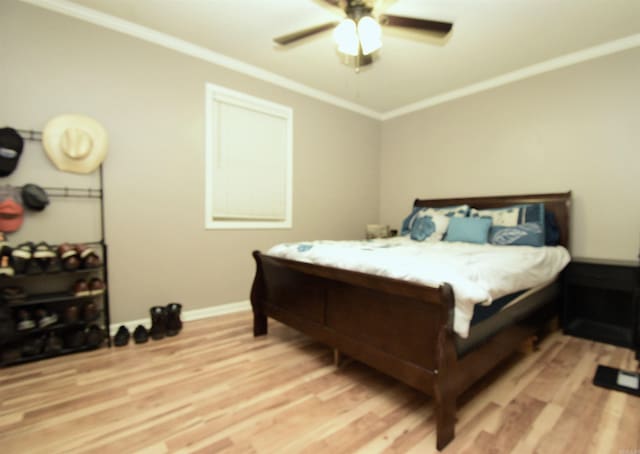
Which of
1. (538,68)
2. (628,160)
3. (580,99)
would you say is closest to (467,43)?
(538,68)

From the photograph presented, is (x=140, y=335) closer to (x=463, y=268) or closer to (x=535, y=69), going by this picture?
(x=463, y=268)

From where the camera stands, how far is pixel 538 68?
9.96 ft

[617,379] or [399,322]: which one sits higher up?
[399,322]

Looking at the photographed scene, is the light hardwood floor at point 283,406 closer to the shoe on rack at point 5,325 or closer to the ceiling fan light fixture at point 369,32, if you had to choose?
the shoe on rack at point 5,325

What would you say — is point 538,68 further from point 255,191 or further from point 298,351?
point 298,351

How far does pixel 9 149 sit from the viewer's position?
1.99m

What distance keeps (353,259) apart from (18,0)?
291cm

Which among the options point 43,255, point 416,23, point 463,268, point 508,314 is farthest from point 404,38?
point 43,255

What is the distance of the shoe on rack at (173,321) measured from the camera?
2.51m

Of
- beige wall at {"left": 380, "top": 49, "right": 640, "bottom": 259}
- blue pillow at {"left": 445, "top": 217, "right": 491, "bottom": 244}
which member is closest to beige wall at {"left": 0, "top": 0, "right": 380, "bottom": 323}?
blue pillow at {"left": 445, "top": 217, "right": 491, "bottom": 244}

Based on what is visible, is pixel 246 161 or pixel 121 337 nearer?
pixel 121 337

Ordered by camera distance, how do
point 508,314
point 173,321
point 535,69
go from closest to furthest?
point 508,314 → point 173,321 → point 535,69

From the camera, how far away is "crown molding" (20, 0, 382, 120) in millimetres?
2227

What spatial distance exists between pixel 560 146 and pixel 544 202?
58cm
